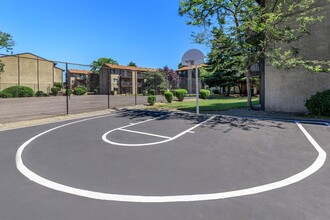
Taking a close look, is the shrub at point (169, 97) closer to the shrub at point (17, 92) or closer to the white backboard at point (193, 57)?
the white backboard at point (193, 57)

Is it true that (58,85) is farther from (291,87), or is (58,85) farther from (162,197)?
(162,197)

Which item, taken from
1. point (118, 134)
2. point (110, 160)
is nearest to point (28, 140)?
point (118, 134)

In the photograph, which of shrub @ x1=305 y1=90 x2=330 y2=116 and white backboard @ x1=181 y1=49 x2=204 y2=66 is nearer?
shrub @ x1=305 y1=90 x2=330 y2=116

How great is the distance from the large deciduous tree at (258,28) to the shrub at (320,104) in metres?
1.19

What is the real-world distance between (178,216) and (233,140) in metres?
3.96

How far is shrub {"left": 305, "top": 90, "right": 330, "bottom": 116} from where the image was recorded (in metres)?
9.40

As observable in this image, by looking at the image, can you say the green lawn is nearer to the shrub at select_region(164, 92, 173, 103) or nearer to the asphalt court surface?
the shrub at select_region(164, 92, 173, 103)

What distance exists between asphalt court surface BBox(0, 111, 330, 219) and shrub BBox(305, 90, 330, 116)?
3669 millimetres

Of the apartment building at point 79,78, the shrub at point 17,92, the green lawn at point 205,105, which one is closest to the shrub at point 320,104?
the green lawn at point 205,105

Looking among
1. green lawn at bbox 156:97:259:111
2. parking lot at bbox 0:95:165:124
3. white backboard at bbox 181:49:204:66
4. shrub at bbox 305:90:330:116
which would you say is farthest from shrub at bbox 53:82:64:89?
shrub at bbox 305:90:330:116

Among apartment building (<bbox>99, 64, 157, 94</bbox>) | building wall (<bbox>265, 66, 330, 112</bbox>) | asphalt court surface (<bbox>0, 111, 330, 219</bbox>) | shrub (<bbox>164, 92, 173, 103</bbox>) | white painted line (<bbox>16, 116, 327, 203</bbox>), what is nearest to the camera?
asphalt court surface (<bbox>0, 111, 330, 219</bbox>)

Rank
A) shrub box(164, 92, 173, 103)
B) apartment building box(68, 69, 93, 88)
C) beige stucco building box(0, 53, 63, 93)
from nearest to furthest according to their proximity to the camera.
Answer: shrub box(164, 92, 173, 103) < beige stucco building box(0, 53, 63, 93) < apartment building box(68, 69, 93, 88)

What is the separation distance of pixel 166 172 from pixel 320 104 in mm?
9132

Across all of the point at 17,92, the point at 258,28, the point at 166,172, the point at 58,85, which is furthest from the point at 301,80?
the point at 58,85
